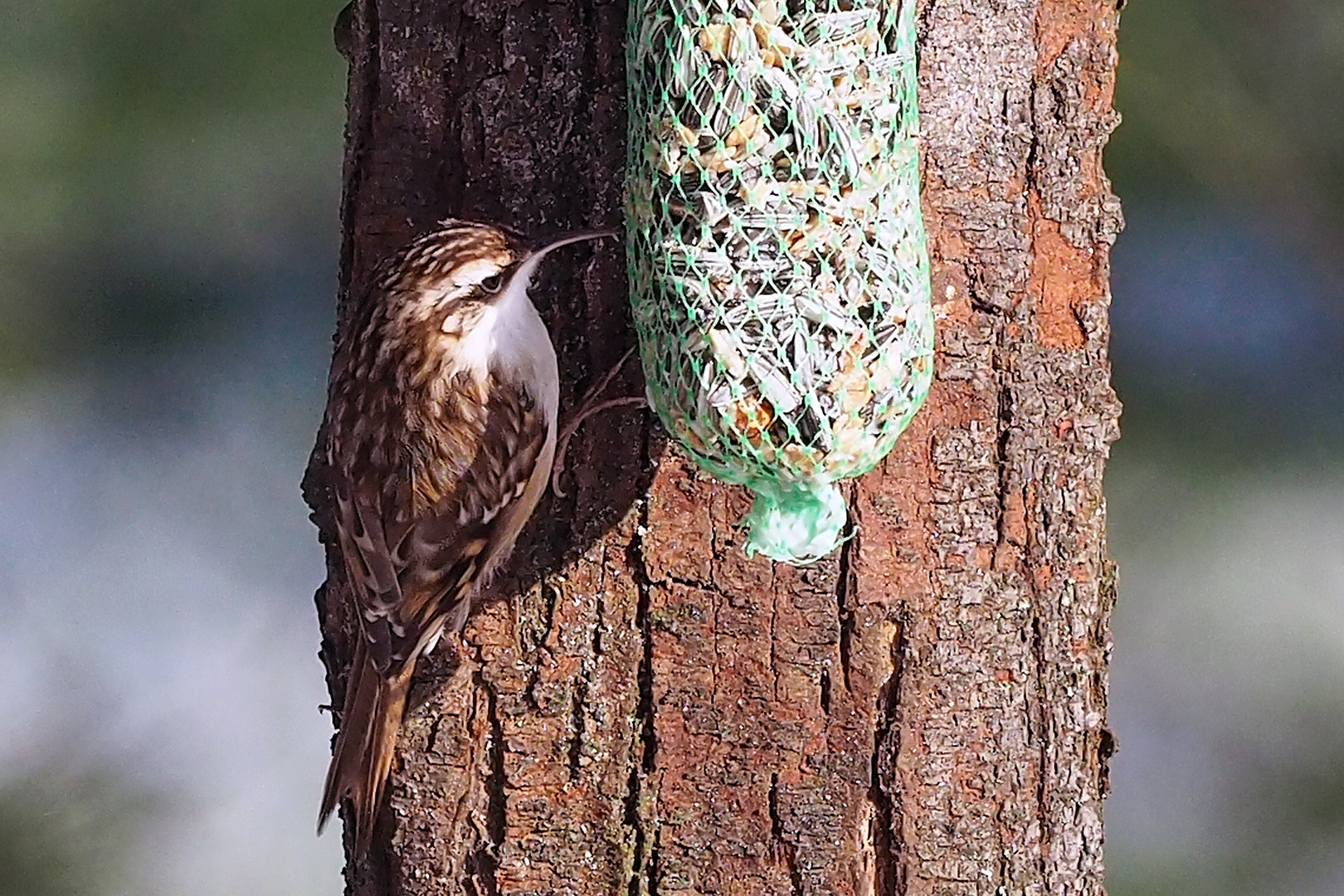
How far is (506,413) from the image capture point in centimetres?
200

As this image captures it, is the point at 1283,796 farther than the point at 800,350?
Yes

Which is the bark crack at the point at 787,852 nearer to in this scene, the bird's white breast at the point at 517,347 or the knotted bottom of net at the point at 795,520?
the knotted bottom of net at the point at 795,520

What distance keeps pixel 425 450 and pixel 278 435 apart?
1729mm

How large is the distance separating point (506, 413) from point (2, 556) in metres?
2.17

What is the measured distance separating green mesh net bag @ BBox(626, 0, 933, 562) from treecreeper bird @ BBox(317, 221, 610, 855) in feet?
0.78

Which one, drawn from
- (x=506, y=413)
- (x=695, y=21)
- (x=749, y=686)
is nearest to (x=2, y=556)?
(x=506, y=413)

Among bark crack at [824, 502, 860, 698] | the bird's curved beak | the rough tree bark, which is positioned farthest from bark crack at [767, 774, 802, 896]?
the bird's curved beak

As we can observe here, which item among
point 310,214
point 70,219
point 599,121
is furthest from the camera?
point 310,214

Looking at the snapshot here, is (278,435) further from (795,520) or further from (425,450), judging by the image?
(795,520)

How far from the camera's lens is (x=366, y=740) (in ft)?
6.40

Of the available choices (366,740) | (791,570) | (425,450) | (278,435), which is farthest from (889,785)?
(278,435)

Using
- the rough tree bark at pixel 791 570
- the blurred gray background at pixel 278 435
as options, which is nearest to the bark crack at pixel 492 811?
the rough tree bark at pixel 791 570

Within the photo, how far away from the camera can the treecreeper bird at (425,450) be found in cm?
187

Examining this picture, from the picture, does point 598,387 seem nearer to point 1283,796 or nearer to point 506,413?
point 506,413
